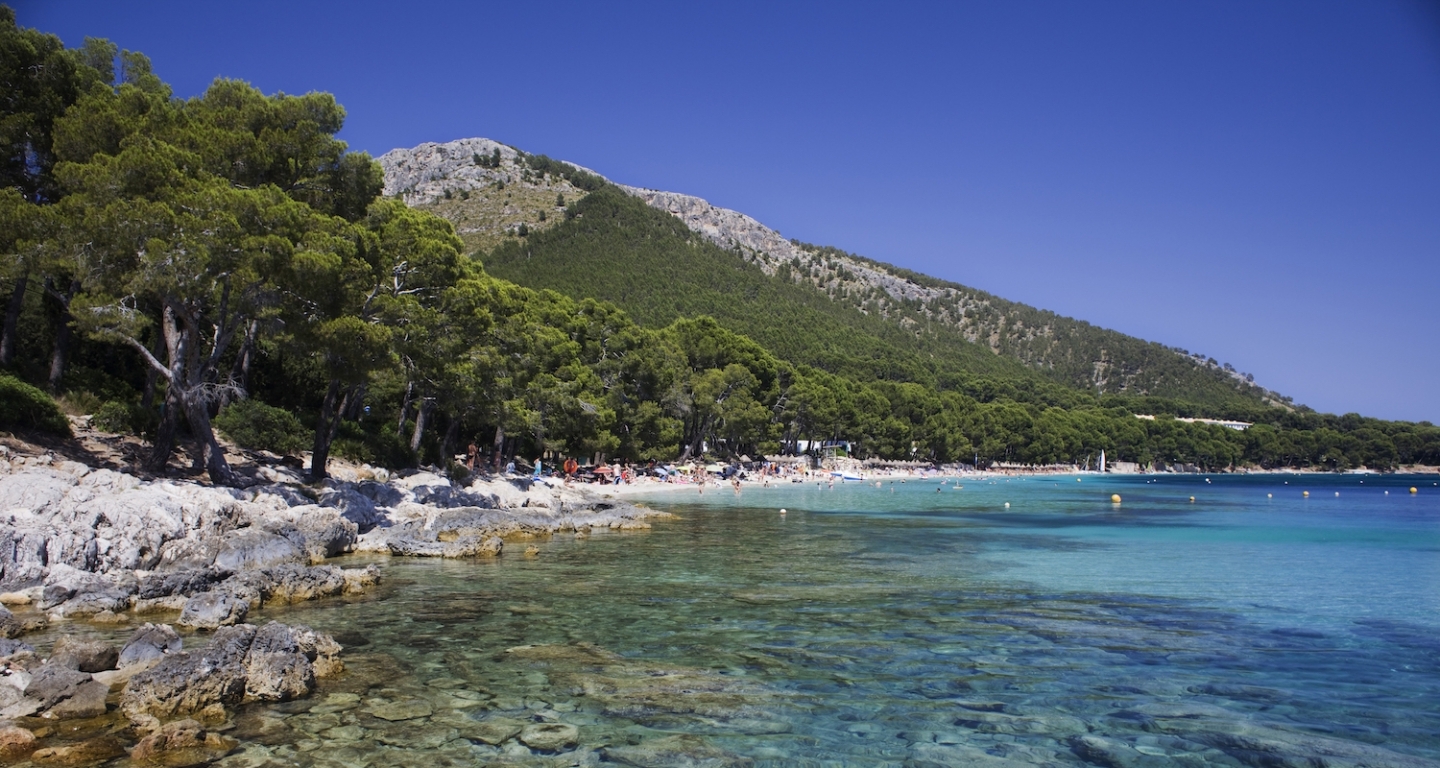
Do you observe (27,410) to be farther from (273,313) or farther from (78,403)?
(273,313)

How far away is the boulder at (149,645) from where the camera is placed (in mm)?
9305

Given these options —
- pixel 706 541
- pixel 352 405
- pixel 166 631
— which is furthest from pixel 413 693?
pixel 352 405

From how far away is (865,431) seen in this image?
85.6 m

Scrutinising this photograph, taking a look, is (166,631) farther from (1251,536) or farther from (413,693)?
(1251,536)

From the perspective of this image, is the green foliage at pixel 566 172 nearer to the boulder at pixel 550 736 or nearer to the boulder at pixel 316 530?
the boulder at pixel 316 530

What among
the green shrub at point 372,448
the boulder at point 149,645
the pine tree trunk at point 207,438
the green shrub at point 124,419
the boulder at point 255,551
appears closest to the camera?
the boulder at point 149,645

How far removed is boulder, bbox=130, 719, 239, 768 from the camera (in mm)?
6941

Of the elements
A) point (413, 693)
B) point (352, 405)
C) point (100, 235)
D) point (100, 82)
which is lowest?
point (413, 693)

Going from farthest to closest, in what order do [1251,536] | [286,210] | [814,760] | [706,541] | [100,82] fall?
[1251,536], [706,541], [100,82], [286,210], [814,760]

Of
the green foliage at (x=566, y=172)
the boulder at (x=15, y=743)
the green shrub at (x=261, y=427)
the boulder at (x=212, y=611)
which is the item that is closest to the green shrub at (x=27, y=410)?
the green shrub at (x=261, y=427)

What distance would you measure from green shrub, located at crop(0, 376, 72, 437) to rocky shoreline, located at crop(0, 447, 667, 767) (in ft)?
8.60

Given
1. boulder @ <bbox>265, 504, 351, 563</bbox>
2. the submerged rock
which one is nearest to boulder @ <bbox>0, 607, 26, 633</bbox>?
boulder @ <bbox>265, 504, 351, 563</bbox>

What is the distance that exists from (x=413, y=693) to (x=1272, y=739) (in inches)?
331

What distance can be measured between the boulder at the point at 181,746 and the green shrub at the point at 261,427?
21.0m
